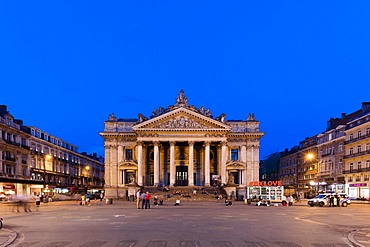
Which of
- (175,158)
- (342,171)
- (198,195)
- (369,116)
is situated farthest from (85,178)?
(369,116)

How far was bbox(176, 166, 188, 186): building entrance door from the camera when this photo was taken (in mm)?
84062

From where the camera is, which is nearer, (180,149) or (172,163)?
(172,163)

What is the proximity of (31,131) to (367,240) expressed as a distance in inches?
3215

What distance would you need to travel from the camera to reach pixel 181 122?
255 feet

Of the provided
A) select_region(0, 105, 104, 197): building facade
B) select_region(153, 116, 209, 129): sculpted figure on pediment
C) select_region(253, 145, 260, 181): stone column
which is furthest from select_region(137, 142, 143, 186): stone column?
select_region(253, 145, 260, 181): stone column

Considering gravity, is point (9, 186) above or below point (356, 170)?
below

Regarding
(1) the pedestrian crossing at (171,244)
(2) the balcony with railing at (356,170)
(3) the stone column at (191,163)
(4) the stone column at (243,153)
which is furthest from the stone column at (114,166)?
(1) the pedestrian crossing at (171,244)

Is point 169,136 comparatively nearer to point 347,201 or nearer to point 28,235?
point 347,201

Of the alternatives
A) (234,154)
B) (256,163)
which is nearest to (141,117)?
(234,154)

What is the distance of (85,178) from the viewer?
121312mm

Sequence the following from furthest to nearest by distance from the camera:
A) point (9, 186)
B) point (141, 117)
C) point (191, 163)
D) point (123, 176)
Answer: point (123, 176) → point (141, 117) → point (191, 163) → point (9, 186)

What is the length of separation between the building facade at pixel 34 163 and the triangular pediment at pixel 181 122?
16.8m

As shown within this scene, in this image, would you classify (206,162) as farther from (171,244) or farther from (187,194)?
(171,244)

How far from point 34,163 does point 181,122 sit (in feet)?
109
